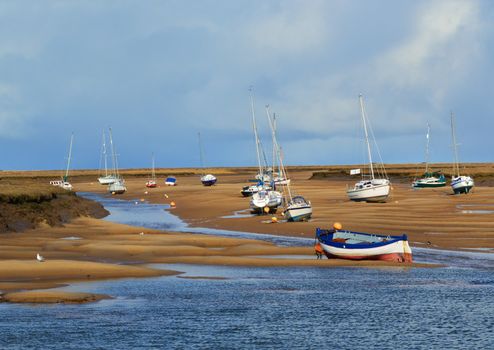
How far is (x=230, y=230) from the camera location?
7031 centimetres

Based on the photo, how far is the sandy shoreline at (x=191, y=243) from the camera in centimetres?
4125

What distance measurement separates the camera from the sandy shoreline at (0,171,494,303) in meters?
41.2

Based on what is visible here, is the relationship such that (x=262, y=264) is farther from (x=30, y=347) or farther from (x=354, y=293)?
(x=30, y=347)

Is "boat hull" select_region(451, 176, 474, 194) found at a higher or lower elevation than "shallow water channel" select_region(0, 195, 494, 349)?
higher

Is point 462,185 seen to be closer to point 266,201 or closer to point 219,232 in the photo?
point 266,201

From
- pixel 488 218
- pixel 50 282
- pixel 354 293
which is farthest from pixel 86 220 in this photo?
pixel 354 293

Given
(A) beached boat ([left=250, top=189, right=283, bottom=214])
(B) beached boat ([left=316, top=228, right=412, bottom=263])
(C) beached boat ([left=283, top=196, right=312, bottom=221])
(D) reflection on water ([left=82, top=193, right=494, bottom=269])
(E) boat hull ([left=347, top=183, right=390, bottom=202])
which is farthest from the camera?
(E) boat hull ([left=347, top=183, right=390, bottom=202])

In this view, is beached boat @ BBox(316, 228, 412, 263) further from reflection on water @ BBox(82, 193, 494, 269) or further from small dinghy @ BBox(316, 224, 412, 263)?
reflection on water @ BBox(82, 193, 494, 269)

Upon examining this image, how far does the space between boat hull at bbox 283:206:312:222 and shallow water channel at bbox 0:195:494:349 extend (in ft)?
90.2

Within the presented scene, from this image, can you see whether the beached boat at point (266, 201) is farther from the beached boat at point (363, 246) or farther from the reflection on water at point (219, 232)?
the beached boat at point (363, 246)

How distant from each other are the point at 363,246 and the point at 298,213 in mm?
25518

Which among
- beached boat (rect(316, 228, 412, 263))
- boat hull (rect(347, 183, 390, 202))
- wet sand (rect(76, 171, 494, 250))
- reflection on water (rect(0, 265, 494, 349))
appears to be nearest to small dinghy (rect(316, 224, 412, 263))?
beached boat (rect(316, 228, 412, 263))

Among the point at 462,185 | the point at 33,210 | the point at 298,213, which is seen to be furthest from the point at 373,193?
the point at 33,210

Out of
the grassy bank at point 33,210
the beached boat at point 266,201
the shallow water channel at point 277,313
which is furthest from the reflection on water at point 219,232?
the beached boat at point 266,201
